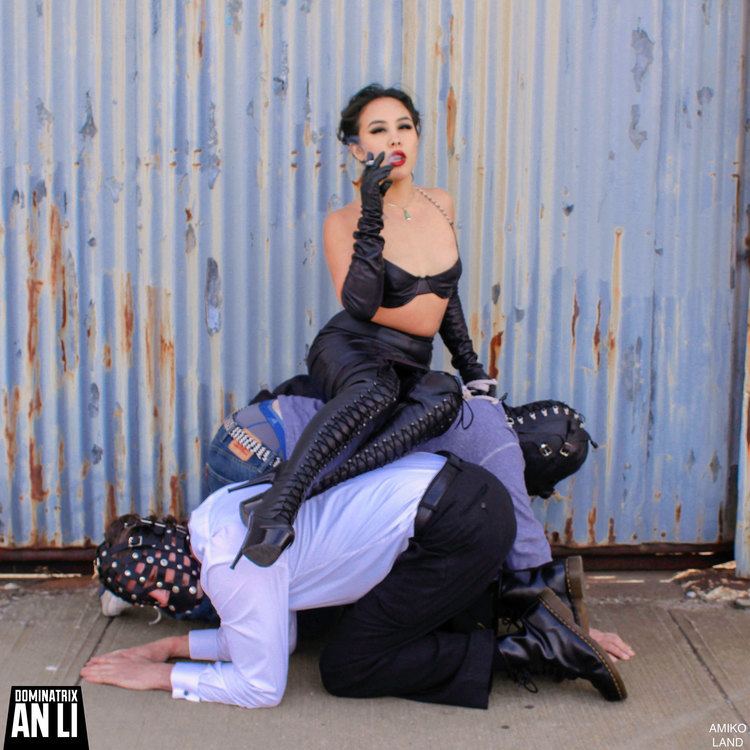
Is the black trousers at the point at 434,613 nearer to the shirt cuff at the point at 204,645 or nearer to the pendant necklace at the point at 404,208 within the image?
the shirt cuff at the point at 204,645

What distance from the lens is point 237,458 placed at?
4000mm

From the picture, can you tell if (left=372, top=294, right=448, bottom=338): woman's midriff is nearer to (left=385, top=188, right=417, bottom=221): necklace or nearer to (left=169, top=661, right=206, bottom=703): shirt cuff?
(left=385, top=188, right=417, bottom=221): necklace

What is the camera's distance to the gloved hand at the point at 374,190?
12.4ft

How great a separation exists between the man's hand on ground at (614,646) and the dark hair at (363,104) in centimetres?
189

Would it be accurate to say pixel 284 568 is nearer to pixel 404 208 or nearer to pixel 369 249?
pixel 369 249

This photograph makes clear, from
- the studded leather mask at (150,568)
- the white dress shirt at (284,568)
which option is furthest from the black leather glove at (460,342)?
the studded leather mask at (150,568)

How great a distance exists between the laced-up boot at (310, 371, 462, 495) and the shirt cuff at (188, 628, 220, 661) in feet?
1.99

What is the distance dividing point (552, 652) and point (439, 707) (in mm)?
384

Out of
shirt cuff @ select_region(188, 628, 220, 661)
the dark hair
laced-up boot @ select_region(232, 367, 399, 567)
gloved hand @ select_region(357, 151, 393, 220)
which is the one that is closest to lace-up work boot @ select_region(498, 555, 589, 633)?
laced-up boot @ select_region(232, 367, 399, 567)

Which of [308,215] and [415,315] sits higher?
[308,215]

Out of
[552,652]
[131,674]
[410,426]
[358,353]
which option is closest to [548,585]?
[552,652]

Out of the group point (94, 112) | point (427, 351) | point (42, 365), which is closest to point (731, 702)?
point (427, 351)

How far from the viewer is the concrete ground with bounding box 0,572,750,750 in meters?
3.32

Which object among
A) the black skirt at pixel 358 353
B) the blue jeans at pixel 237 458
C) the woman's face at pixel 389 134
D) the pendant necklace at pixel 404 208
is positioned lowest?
the blue jeans at pixel 237 458
